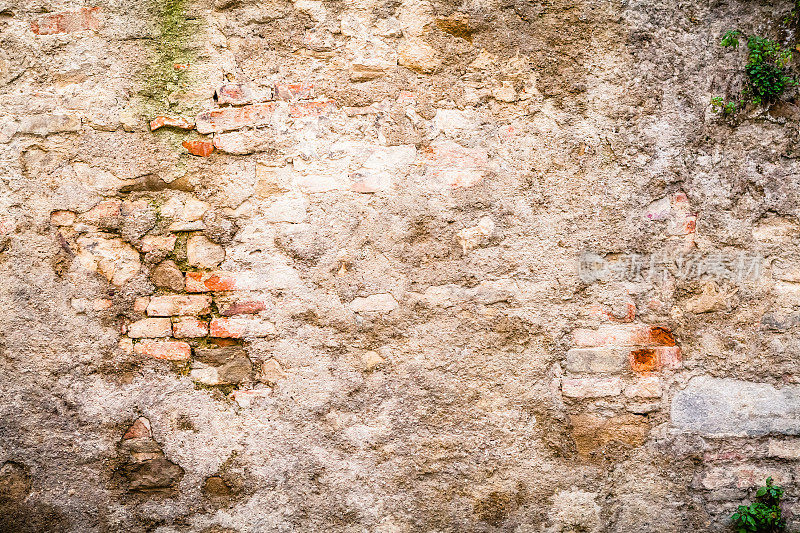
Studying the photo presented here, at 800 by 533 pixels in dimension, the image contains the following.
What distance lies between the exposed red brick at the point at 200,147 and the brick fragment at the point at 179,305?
49 cm

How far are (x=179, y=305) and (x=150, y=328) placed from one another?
0.43 feet

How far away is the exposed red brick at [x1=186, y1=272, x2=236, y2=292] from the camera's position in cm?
169

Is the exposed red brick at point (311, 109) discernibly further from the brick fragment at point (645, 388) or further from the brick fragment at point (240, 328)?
the brick fragment at point (645, 388)

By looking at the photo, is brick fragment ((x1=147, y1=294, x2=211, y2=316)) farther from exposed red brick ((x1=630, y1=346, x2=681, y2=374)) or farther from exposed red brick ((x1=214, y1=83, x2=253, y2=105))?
exposed red brick ((x1=630, y1=346, x2=681, y2=374))

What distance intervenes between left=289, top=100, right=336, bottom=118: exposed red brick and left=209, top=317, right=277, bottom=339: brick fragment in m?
0.72

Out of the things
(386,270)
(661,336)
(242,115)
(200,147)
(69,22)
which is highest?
(69,22)

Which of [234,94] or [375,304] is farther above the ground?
[234,94]

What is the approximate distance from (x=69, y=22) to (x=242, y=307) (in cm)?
112

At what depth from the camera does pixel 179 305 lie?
5.57 feet

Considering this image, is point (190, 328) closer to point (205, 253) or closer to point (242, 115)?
point (205, 253)

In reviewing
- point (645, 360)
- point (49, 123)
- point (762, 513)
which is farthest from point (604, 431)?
point (49, 123)

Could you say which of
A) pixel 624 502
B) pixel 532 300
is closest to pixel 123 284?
pixel 532 300

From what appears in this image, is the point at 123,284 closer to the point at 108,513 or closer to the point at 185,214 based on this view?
the point at 185,214

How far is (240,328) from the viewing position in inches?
66.7
